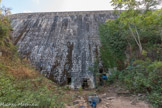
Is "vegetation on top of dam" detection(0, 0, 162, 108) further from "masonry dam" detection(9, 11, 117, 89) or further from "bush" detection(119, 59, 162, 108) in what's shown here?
"masonry dam" detection(9, 11, 117, 89)

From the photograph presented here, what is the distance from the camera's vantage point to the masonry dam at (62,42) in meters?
5.73

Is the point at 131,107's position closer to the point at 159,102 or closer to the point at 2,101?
the point at 159,102

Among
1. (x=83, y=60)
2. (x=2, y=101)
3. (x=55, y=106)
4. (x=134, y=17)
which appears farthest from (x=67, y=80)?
(x=134, y=17)

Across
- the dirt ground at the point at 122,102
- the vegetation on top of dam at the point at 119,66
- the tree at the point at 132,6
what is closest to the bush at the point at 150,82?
the vegetation on top of dam at the point at 119,66

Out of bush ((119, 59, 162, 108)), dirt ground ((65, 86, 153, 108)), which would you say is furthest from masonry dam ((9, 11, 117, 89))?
bush ((119, 59, 162, 108))

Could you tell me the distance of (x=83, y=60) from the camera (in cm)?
628

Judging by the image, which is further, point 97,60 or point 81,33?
point 81,33

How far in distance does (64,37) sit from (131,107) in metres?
6.57

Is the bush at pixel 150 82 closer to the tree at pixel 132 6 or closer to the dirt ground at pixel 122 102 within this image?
the dirt ground at pixel 122 102

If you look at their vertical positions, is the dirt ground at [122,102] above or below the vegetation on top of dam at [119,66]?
below

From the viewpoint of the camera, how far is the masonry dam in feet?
18.8

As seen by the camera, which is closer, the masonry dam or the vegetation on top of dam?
the vegetation on top of dam

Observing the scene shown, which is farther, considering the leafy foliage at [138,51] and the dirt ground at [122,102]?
the leafy foliage at [138,51]

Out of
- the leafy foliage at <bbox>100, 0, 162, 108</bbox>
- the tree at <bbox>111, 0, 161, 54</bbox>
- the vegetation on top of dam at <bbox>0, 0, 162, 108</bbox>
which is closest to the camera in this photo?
the vegetation on top of dam at <bbox>0, 0, 162, 108</bbox>
